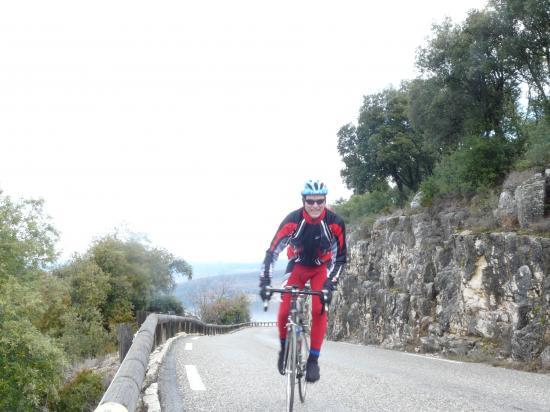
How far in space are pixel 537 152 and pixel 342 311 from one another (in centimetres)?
1962

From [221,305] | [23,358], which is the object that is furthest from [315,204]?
[221,305]

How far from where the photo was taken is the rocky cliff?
14.0 metres

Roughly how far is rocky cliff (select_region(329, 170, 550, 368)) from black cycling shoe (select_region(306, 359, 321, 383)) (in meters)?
8.11

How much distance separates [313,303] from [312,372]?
2.47 ft

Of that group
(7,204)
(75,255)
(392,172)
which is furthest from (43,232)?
(392,172)

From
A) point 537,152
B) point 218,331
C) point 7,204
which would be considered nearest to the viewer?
point 537,152

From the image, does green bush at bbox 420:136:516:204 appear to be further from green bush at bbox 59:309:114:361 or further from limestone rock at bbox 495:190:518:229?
green bush at bbox 59:309:114:361

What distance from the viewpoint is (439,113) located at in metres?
27.8

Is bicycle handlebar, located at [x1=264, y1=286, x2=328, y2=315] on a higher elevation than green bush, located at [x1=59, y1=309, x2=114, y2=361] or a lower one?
higher

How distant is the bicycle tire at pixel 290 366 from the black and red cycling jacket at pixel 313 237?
765 millimetres

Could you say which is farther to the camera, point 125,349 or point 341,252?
point 125,349

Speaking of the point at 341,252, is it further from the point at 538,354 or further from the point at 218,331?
the point at 218,331

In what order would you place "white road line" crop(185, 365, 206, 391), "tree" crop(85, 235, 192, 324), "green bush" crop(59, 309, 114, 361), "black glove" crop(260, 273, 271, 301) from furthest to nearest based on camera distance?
"tree" crop(85, 235, 192, 324) → "green bush" crop(59, 309, 114, 361) → "white road line" crop(185, 365, 206, 391) → "black glove" crop(260, 273, 271, 301)

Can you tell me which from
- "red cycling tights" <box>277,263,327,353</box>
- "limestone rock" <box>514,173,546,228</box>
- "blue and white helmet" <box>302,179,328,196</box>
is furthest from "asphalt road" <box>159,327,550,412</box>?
"limestone rock" <box>514,173,546,228</box>
